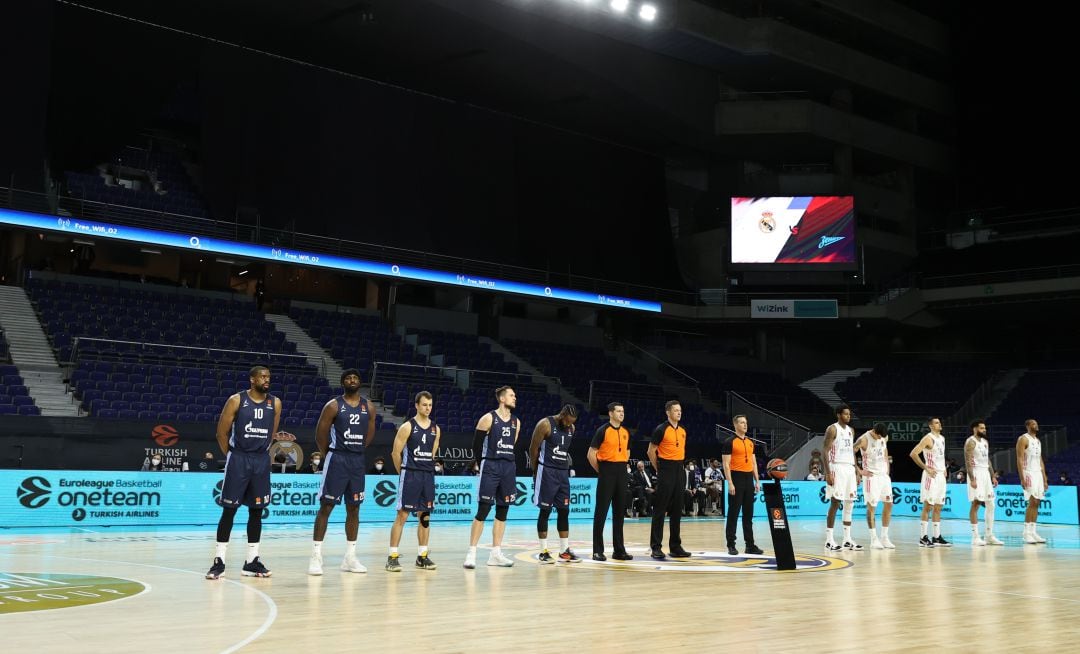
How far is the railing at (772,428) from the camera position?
3341 centimetres

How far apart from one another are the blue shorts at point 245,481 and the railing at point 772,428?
80.2ft

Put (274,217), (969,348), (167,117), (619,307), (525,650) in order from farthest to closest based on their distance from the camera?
1. (969,348)
2. (619,307)
3. (167,117)
4. (274,217)
5. (525,650)

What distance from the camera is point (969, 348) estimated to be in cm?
4475

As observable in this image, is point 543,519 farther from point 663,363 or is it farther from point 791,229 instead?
point 791,229

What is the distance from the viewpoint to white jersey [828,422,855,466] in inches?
602

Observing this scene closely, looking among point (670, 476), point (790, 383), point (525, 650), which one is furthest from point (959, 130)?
point (525, 650)

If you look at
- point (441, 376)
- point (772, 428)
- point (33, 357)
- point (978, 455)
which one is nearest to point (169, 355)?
point (33, 357)

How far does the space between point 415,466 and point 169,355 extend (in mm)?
17038

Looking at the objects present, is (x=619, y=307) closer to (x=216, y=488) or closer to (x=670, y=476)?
(x=216, y=488)

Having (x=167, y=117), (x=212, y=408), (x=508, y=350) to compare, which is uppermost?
(x=167, y=117)

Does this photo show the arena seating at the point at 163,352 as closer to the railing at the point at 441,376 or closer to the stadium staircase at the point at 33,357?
the stadium staircase at the point at 33,357

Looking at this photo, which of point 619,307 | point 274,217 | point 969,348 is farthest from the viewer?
point 969,348

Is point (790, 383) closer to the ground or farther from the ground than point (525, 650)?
farther from the ground

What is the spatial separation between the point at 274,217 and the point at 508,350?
929cm
